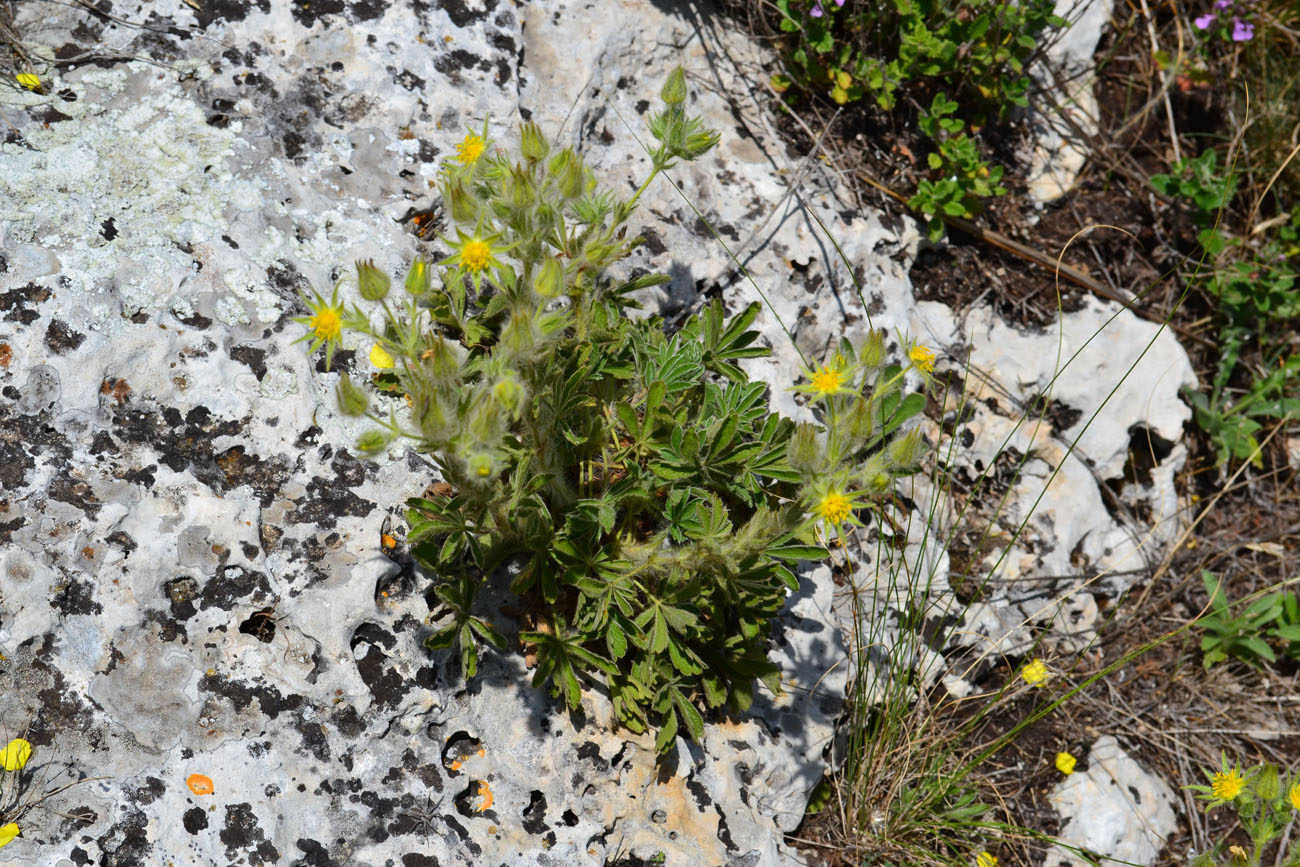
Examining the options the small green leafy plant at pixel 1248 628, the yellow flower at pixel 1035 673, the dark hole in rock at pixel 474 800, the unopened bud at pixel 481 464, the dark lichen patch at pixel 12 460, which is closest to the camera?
the unopened bud at pixel 481 464

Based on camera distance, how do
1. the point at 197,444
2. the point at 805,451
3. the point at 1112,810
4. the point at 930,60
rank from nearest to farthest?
the point at 805,451 → the point at 197,444 → the point at 1112,810 → the point at 930,60

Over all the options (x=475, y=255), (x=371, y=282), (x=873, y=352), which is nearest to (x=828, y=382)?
(x=873, y=352)

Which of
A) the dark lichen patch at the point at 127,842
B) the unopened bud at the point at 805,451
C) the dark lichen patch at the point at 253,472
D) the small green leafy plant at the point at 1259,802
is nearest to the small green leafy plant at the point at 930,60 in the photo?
the unopened bud at the point at 805,451

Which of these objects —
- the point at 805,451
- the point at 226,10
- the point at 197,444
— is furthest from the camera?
the point at 226,10

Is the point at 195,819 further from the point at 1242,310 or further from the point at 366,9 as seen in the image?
the point at 1242,310

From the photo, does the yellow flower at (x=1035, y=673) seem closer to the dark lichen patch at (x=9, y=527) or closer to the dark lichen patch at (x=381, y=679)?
the dark lichen patch at (x=381, y=679)

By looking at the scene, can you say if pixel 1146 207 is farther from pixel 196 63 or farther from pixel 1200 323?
pixel 196 63
